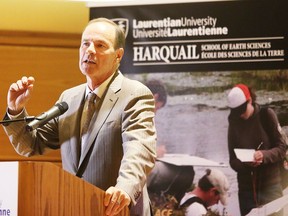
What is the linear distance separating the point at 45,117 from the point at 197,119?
1.70m

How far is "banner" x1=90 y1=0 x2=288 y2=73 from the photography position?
3881 mm

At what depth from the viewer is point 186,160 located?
3.85m

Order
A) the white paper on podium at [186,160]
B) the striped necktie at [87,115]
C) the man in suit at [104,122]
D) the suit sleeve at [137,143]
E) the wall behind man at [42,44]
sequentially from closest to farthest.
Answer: the suit sleeve at [137,143]
the man in suit at [104,122]
the striped necktie at [87,115]
the white paper on podium at [186,160]
the wall behind man at [42,44]

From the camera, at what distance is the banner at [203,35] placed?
153 inches

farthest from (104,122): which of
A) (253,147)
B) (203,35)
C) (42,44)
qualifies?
(42,44)

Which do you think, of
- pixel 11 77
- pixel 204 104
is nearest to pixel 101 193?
pixel 204 104

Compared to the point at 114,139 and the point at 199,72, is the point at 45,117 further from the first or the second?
the point at 199,72

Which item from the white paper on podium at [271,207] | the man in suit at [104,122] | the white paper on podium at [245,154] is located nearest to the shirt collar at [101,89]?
the man in suit at [104,122]

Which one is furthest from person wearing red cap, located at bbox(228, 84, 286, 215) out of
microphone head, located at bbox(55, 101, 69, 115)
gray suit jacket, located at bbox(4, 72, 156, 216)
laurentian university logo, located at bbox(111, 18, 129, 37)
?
microphone head, located at bbox(55, 101, 69, 115)

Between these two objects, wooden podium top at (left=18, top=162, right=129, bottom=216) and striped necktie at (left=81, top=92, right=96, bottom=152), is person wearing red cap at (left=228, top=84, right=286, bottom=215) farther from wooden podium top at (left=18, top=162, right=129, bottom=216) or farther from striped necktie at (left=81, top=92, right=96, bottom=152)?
wooden podium top at (left=18, top=162, right=129, bottom=216)

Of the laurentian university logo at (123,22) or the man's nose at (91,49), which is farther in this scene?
the laurentian university logo at (123,22)

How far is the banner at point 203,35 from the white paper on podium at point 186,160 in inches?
21.2

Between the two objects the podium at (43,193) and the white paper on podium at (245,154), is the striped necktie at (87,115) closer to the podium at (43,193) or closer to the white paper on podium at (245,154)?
the podium at (43,193)

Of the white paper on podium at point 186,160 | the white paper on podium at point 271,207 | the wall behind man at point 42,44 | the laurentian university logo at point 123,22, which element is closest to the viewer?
the white paper on podium at point 271,207
